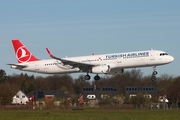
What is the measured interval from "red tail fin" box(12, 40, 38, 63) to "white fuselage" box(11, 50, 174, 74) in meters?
2.20

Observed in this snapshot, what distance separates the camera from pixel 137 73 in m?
139

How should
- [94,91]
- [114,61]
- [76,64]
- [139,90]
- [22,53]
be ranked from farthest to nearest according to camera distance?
[94,91]
[139,90]
[22,53]
[76,64]
[114,61]

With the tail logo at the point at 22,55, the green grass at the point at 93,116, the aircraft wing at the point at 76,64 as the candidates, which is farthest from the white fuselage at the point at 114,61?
the green grass at the point at 93,116

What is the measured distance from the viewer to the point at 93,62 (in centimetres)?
7712

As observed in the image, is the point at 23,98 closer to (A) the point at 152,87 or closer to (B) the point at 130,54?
(A) the point at 152,87

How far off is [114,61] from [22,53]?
1879 cm

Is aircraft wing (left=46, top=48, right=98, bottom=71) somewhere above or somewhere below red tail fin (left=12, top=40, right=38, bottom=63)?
below

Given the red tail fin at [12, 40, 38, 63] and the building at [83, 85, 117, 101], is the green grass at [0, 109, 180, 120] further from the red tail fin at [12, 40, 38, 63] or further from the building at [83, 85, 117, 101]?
the building at [83, 85, 117, 101]

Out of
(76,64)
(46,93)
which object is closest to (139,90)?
(46,93)

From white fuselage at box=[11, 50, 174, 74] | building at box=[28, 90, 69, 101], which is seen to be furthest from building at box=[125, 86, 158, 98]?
white fuselage at box=[11, 50, 174, 74]

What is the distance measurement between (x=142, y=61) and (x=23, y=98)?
6780cm

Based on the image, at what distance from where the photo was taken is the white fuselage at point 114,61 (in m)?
72.4

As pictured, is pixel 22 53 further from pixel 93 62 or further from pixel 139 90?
pixel 139 90

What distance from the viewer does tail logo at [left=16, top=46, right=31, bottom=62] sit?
84.3 metres
